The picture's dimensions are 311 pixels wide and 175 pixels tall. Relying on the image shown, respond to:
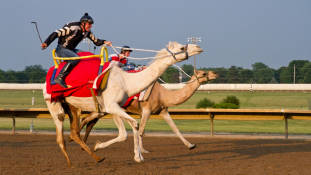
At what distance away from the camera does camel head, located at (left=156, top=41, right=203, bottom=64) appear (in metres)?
7.50

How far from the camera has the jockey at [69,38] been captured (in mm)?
8492

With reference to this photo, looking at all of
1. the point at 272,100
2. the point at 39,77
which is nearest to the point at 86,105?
the point at 272,100

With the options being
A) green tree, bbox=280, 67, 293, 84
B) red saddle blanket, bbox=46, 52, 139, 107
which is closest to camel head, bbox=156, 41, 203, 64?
red saddle blanket, bbox=46, 52, 139, 107

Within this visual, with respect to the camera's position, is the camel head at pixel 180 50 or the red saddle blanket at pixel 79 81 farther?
the red saddle blanket at pixel 79 81

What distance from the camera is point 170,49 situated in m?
7.86

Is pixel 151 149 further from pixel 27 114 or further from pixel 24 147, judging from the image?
pixel 27 114

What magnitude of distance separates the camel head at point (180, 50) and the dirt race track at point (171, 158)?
89.1 inches

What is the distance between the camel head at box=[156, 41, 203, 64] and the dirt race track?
2263 mm

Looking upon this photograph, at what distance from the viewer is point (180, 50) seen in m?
7.65

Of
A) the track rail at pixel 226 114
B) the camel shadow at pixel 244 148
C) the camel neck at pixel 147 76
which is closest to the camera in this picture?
the camel neck at pixel 147 76

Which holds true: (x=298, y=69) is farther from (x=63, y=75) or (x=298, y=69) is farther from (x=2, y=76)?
(x=63, y=75)

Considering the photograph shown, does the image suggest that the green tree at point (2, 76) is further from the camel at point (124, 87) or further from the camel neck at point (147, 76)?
the camel neck at point (147, 76)

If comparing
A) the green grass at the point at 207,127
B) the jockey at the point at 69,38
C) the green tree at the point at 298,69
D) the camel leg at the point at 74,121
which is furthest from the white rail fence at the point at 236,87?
the jockey at the point at 69,38

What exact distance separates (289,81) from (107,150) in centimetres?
7158
